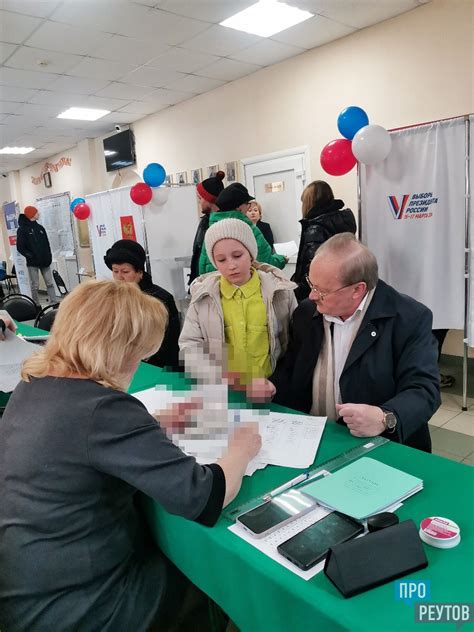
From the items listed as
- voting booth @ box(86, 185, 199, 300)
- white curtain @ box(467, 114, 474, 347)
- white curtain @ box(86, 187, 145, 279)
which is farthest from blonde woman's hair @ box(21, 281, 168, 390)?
voting booth @ box(86, 185, 199, 300)

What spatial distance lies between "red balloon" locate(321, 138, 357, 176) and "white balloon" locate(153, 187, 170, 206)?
1988 mm

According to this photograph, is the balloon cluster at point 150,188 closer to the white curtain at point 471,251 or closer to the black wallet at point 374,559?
the white curtain at point 471,251

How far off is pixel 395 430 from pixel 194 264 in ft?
9.10

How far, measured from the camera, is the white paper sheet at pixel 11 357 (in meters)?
2.00

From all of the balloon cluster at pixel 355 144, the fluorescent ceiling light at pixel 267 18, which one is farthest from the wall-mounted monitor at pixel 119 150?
the balloon cluster at pixel 355 144

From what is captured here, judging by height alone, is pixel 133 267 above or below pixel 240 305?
above

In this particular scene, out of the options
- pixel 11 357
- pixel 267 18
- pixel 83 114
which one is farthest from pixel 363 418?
pixel 83 114

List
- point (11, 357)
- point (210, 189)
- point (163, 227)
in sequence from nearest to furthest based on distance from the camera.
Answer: point (11, 357) → point (210, 189) → point (163, 227)

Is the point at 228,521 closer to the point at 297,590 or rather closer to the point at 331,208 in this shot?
the point at 297,590

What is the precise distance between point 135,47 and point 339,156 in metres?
2.20

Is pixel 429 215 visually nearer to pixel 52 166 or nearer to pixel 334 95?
pixel 334 95

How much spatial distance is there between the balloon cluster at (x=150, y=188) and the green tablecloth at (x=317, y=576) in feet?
12.9

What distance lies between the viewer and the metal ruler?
1.07m

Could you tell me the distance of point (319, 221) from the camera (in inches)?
128
